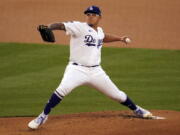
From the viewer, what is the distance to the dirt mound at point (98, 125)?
8.50m

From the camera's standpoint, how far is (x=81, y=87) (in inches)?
491

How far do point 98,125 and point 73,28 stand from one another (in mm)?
1480

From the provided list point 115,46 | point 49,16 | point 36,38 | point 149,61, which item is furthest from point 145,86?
point 49,16

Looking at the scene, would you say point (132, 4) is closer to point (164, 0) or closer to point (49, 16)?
point (164, 0)

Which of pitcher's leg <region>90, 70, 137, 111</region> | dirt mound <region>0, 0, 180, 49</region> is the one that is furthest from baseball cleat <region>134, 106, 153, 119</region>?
dirt mound <region>0, 0, 180, 49</region>

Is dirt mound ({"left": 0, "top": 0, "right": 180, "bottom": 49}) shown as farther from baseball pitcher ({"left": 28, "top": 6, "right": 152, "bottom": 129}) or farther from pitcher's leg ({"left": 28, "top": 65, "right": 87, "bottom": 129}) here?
pitcher's leg ({"left": 28, "top": 65, "right": 87, "bottom": 129})

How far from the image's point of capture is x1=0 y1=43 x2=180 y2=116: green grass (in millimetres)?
10984

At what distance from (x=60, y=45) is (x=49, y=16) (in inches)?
104

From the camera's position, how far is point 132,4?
1984 cm

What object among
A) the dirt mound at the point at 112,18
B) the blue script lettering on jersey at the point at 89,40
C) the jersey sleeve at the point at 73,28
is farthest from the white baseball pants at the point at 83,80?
the dirt mound at the point at 112,18

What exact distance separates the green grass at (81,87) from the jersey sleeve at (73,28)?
210cm

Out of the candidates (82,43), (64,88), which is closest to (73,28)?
(82,43)

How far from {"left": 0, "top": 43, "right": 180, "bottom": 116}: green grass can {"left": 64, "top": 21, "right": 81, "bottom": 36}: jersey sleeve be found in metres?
2.10

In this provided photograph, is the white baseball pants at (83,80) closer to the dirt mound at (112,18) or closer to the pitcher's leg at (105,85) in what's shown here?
the pitcher's leg at (105,85)
